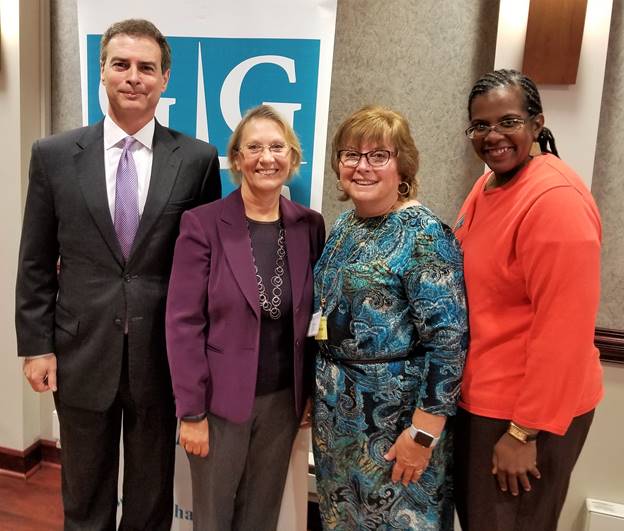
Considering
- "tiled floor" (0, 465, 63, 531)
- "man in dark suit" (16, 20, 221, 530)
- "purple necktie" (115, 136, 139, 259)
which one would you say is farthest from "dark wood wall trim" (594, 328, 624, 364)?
"tiled floor" (0, 465, 63, 531)

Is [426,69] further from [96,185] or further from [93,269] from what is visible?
[93,269]

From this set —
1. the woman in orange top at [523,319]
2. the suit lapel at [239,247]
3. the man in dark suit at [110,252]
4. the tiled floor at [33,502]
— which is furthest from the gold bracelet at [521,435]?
the tiled floor at [33,502]

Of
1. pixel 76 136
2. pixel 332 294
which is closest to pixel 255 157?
pixel 332 294

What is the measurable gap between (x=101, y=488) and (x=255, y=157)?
46.0 inches

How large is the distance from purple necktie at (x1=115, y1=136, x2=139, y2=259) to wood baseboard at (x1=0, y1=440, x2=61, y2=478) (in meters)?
1.57

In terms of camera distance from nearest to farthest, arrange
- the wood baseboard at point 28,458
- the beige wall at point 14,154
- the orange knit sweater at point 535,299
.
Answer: the orange knit sweater at point 535,299, the beige wall at point 14,154, the wood baseboard at point 28,458

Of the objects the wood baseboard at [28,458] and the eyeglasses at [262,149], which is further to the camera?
the wood baseboard at [28,458]

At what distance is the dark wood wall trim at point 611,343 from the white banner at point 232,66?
111 centimetres

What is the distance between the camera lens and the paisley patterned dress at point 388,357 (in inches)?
49.3

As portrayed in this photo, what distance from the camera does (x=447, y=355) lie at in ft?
4.09

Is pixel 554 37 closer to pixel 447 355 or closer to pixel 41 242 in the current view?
pixel 447 355

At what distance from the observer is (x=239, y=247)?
142 cm

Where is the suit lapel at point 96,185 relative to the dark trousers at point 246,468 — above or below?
above

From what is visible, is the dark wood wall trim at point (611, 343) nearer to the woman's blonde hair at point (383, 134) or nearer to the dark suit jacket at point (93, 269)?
the woman's blonde hair at point (383, 134)
